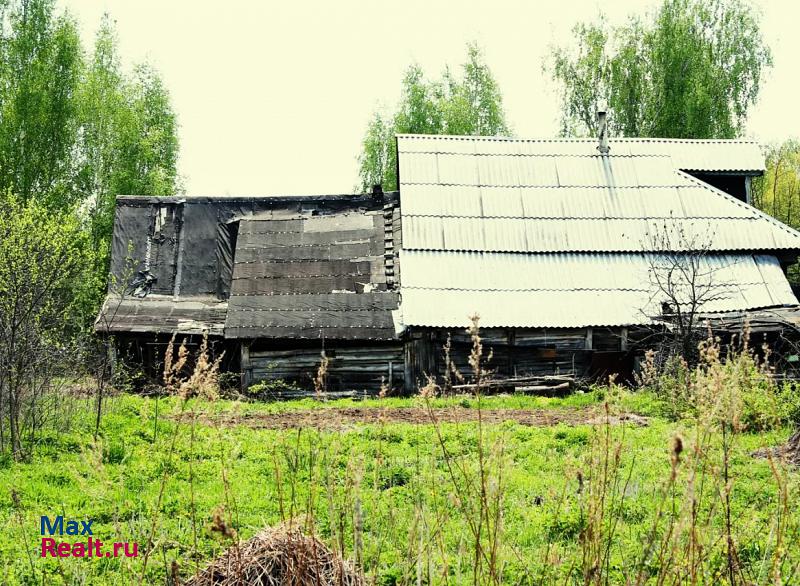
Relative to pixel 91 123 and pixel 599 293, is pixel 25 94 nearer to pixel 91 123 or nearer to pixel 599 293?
pixel 91 123

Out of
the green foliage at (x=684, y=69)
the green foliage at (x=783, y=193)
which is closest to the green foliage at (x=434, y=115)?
the green foliage at (x=684, y=69)

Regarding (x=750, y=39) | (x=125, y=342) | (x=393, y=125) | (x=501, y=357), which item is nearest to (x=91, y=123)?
(x=393, y=125)

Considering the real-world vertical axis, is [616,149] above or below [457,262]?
above

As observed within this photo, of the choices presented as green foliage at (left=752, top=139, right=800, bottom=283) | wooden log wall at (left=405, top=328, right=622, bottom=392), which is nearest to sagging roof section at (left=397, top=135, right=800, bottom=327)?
wooden log wall at (left=405, top=328, right=622, bottom=392)

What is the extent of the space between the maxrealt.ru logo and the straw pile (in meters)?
1.61

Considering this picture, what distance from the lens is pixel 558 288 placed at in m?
19.0

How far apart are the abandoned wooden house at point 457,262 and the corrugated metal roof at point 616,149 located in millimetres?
67

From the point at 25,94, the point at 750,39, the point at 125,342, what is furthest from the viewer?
the point at 750,39

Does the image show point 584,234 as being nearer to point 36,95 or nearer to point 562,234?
point 562,234

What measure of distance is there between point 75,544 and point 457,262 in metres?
14.2

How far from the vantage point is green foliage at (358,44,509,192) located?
39406 mm

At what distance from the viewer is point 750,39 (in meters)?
35.6

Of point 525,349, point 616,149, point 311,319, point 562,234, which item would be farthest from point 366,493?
point 616,149

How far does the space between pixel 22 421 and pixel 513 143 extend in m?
16.2
